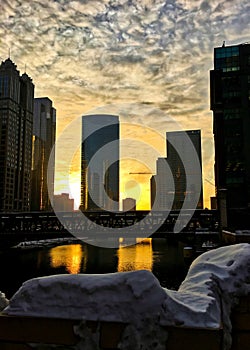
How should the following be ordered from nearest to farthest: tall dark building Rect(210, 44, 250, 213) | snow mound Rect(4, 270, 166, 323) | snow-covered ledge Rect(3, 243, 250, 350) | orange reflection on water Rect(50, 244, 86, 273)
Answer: snow-covered ledge Rect(3, 243, 250, 350), snow mound Rect(4, 270, 166, 323), orange reflection on water Rect(50, 244, 86, 273), tall dark building Rect(210, 44, 250, 213)

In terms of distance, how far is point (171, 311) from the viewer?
4527 millimetres

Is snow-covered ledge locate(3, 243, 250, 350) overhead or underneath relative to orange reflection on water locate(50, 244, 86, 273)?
overhead

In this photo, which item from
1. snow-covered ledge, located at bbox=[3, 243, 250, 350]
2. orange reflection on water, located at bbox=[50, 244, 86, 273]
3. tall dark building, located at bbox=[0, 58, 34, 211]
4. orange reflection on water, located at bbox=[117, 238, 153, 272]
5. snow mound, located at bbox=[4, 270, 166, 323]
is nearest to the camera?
snow-covered ledge, located at bbox=[3, 243, 250, 350]

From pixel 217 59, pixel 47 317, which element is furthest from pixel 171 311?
pixel 217 59

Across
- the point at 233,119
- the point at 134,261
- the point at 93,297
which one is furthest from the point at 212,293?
the point at 233,119

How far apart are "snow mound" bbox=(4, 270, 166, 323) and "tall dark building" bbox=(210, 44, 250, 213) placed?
72.6 m

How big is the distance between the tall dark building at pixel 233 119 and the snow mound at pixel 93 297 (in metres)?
72.6

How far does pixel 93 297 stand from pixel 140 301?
71 centimetres

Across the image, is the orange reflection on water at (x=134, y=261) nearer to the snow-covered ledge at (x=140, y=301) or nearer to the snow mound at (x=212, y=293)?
the snow mound at (x=212, y=293)

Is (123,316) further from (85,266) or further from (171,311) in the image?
(85,266)

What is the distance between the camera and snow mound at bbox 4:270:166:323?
4637mm

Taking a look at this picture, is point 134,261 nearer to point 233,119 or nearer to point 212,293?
point 233,119

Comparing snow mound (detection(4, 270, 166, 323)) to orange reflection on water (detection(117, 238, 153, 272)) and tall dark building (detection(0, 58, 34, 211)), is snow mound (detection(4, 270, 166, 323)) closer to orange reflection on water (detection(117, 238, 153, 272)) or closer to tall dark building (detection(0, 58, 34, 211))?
orange reflection on water (detection(117, 238, 153, 272))

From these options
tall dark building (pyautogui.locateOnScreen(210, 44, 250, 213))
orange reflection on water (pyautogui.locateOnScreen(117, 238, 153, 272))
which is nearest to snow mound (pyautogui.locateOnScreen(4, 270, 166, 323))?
orange reflection on water (pyautogui.locateOnScreen(117, 238, 153, 272))
